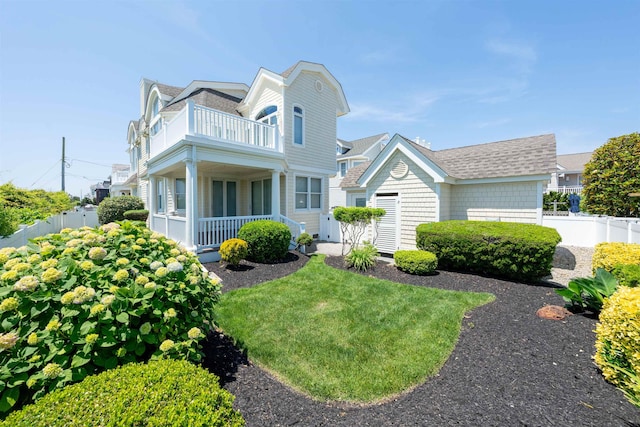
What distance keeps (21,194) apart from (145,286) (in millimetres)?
16415

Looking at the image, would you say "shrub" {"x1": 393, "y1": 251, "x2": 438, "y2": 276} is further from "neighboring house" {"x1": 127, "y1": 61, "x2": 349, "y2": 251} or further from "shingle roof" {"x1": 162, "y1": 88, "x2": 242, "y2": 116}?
"shingle roof" {"x1": 162, "y1": 88, "x2": 242, "y2": 116}

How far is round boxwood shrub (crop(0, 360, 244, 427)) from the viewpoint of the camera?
1.51 metres

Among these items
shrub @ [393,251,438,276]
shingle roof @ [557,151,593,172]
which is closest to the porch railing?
shrub @ [393,251,438,276]

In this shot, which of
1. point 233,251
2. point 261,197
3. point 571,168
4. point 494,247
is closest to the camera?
point 494,247

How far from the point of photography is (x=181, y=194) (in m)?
14.1

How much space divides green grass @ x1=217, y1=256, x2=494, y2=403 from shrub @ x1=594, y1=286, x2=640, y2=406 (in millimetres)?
1647

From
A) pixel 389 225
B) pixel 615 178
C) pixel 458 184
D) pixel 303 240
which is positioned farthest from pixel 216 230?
pixel 615 178

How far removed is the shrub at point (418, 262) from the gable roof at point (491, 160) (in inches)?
115

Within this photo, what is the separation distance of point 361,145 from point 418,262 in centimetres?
2416

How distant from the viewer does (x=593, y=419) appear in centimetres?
238

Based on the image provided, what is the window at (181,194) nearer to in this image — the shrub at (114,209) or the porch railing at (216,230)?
the shrub at (114,209)

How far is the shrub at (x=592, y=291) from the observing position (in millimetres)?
4281

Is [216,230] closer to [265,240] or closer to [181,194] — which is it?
[265,240]

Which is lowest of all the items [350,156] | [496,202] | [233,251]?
[233,251]
